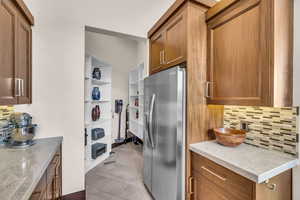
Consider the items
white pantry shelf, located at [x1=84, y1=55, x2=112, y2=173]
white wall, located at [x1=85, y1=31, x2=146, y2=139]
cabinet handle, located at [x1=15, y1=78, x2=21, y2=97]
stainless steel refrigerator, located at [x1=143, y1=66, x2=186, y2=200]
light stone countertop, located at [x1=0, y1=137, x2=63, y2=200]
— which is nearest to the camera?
light stone countertop, located at [x1=0, y1=137, x2=63, y2=200]

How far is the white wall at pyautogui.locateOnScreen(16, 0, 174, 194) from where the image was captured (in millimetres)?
1579

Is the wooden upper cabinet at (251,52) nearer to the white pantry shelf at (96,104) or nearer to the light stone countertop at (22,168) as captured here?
the light stone countertop at (22,168)

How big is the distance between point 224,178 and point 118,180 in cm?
176

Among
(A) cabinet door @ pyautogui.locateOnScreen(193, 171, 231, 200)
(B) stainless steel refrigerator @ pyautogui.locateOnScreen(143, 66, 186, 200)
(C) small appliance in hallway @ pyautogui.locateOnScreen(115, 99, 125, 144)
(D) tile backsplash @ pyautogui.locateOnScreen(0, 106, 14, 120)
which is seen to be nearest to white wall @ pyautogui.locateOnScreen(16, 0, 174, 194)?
(D) tile backsplash @ pyautogui.locateOnScreen(0, 106, 14, 120)

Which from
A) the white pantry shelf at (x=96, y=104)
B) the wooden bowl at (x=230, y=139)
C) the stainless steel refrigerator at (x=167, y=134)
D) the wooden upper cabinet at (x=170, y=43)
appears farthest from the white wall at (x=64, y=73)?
the wooden bowl at (x=230, y=139)

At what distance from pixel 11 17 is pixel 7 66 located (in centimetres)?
44

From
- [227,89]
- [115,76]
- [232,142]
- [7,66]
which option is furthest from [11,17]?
[115,76]

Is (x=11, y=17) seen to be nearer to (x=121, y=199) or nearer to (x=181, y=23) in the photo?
(x=181, y=23)

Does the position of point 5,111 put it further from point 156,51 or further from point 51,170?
point 156,51

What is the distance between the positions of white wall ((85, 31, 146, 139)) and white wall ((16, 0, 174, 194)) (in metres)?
1.67

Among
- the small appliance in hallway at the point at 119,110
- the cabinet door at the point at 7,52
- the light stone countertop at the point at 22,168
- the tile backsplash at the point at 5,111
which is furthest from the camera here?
the small appliance in hallway at the point at 119,110

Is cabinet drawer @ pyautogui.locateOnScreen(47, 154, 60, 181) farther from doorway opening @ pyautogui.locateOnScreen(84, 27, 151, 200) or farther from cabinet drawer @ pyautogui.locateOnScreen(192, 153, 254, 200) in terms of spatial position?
cabinet drawer @ pyautogui.locateOnScreen(192, 153, 254, 200)

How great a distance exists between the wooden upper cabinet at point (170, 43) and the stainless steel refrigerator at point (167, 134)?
0.20 m

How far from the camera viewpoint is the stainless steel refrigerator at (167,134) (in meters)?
1.29
